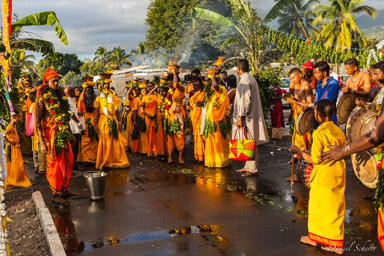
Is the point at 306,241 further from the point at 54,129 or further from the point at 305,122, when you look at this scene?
the point at 54,129

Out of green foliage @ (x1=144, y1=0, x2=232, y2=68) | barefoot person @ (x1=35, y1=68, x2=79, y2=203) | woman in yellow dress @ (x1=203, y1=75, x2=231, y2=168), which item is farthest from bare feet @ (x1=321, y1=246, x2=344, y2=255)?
green foliage @ (x1=144, y1=0, x2=232, y2=68)

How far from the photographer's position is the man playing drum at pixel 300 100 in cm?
824

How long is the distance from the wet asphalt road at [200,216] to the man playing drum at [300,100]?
0.67 m

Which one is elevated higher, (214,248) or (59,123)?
(59,123)

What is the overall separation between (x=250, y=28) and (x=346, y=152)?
17385 mm

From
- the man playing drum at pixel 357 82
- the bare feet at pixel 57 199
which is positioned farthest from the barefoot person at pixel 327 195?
the bare feet at pixel 57 199

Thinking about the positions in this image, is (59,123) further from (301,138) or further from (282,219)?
(301,138)

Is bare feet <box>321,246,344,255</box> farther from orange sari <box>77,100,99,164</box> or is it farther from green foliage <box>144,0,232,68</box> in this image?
green foliage <box>144,0,232,68</box>

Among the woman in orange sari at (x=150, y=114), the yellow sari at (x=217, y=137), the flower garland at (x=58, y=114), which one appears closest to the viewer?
the flower garland at (x=58, y=114)

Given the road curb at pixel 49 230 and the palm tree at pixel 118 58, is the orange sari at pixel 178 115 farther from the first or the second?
the palm tree at pixel 118 58

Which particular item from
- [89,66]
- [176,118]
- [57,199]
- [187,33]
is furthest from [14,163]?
[89,66]

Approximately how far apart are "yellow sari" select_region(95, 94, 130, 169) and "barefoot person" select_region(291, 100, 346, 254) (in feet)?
19.9

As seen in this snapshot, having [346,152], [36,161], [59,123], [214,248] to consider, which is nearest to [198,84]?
[59,123]

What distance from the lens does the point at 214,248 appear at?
15.5 feet
